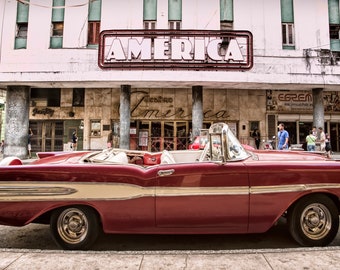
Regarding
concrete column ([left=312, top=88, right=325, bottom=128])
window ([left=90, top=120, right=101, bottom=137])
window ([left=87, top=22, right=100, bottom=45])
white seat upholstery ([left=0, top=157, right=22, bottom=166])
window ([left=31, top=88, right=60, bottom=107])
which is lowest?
white seat upholstery ([left=0, top=157, right=22, bottom=166])

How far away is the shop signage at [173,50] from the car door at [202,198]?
11697 millimetres

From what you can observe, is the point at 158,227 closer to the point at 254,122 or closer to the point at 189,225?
the point at 189,225

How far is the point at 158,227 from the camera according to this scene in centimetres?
282

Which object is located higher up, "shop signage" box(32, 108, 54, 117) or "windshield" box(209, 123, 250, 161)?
"shop signage" box(32, 108, 54, 117)

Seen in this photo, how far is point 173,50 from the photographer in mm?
13844

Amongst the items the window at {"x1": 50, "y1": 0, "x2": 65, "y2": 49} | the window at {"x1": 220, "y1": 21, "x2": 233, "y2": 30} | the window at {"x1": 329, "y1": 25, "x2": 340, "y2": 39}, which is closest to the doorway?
the window at {"x1": 50, "y1": 0, "x2": 65, "y2": 49}

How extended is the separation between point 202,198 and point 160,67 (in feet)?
38.9

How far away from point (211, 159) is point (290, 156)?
126 centimetres

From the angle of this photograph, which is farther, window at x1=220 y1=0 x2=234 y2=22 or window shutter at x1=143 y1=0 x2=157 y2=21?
window shutter at x1=143 y1=0 x2=157 y2=21

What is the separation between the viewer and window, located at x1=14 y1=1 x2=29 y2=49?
14906 millimetres

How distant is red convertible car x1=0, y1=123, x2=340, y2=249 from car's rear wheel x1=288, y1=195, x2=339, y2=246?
0.04 ft

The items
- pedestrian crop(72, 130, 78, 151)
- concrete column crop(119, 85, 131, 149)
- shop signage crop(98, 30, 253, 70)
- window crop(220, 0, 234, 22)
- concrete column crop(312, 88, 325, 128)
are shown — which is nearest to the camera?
shop signage crop(98, 30, 253, 70)

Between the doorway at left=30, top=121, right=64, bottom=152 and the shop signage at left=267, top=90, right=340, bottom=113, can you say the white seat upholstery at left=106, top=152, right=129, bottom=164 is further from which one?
the shop signage at left=267, top=90, right=340, bottom=113

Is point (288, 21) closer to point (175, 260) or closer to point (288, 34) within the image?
point (288, 34)
